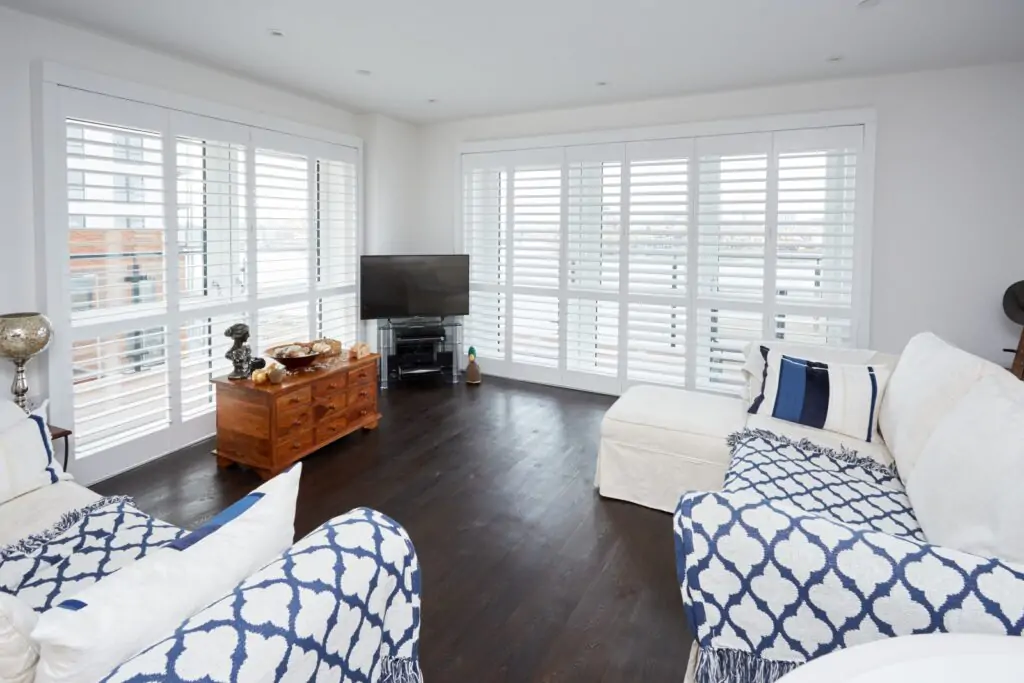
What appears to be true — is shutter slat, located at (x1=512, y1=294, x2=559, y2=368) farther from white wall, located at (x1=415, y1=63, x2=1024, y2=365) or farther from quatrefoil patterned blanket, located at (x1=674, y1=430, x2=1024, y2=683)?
quatrefoil patterned blanket, located at (x1=674, y1=430, x2=1024, y2=683)

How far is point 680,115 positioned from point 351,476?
3.81m

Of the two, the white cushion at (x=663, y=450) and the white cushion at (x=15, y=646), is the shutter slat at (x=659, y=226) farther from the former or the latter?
the white cushion at (x=15, y=646)

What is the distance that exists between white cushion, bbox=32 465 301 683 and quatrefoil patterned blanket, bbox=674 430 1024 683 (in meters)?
1.02

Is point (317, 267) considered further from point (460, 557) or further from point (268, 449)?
point (460, 557)

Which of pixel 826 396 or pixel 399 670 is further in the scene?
pixel 826 396

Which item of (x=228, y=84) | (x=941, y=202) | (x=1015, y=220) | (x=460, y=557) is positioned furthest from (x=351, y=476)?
(x=1015, y=220)

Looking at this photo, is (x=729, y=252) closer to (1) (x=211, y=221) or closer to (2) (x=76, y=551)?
(1) (x=211, y=221)

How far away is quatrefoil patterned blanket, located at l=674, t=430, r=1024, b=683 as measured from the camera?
1302 mm

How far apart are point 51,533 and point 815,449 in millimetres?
3074

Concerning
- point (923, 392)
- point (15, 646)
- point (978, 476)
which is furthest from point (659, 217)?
point (15, 646)

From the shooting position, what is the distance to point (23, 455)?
2.31 metres

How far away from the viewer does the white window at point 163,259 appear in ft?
11.1

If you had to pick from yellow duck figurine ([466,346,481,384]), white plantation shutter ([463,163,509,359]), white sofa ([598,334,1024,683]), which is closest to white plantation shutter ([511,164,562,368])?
white plantation shutter ([463,163,509,359])

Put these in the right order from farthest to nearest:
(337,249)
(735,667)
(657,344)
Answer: (337,249), (657,344), (735,667)
